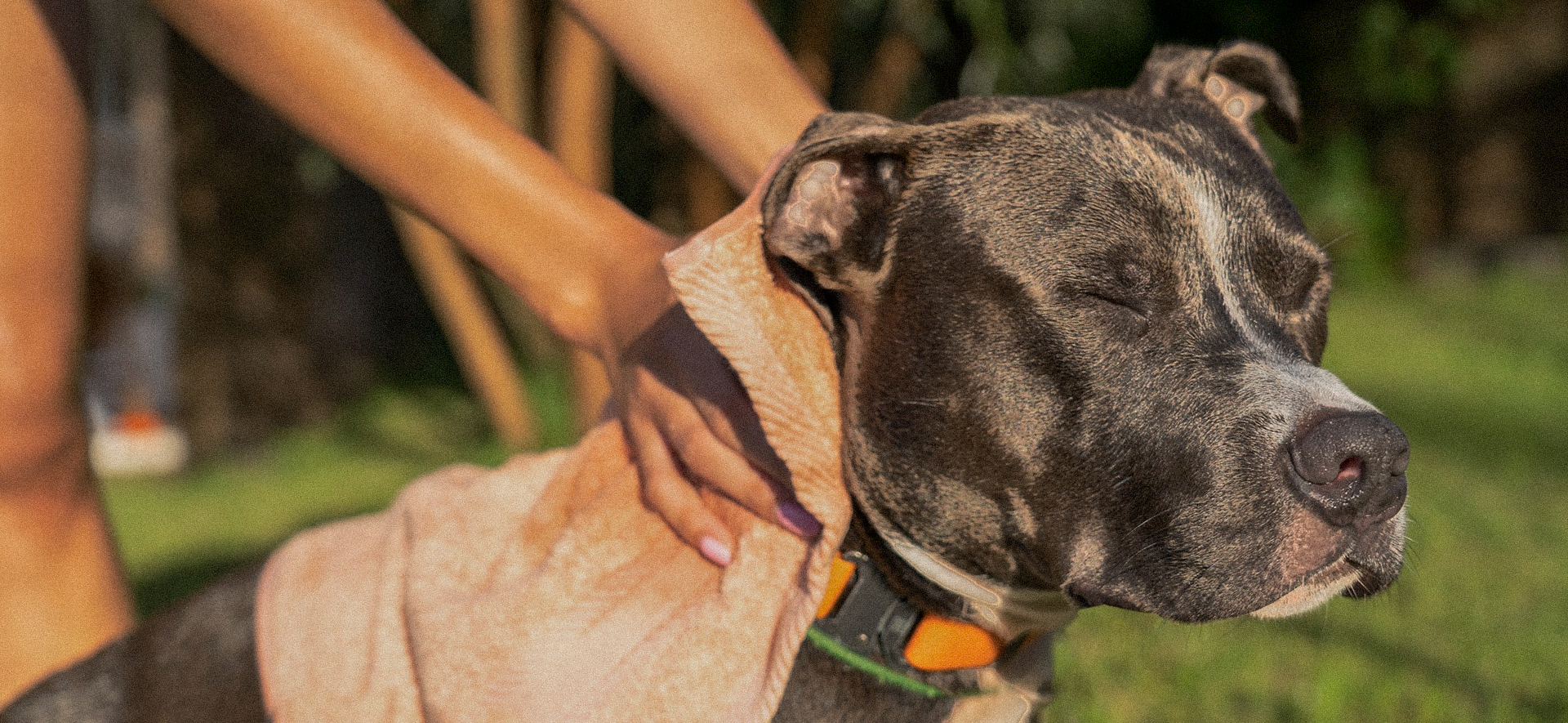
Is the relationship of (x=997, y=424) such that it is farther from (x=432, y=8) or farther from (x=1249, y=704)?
(x=432, y=8)

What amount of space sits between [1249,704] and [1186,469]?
214cm

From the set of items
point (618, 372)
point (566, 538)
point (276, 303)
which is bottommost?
point (276, 303)

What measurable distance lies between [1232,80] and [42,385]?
2.45 meters

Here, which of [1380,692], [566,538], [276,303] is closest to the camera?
[566,538]

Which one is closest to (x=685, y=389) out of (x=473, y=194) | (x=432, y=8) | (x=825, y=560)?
(x=825, y=560)

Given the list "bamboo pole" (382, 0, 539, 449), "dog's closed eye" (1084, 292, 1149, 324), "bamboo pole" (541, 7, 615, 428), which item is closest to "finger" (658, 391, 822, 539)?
"dog's closed eye" (1084, 292, 1149, 324)

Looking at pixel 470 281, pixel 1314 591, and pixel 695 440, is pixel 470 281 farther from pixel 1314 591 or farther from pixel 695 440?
pixel 1314 591

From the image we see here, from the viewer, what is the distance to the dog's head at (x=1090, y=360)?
197 centimetres

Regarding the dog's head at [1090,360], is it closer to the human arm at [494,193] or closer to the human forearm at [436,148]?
the human arm at [494,193]

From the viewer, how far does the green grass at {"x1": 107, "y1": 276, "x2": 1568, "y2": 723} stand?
12.8 ft

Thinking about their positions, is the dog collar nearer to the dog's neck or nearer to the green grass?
the dog's neck

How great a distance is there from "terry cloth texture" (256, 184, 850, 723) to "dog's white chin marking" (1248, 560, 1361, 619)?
26.9 inches

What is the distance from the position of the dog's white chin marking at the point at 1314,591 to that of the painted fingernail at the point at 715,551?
0.84m

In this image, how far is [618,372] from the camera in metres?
2.35
